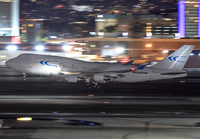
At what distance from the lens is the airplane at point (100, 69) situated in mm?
40062

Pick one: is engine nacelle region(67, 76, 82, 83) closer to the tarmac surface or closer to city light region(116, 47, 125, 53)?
the tarmac surface

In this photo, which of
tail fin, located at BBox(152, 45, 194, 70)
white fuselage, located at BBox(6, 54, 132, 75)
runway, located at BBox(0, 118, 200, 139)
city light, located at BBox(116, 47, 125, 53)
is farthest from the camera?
city light, located at BBox(116, 47, 125, 53)

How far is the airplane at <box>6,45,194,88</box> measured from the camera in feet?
131

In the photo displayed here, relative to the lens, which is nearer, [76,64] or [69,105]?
[69,105]

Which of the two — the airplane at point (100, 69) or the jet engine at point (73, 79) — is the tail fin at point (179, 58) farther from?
the jet engine at point (73, 79)

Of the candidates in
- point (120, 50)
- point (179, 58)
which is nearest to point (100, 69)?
point (179, 58)

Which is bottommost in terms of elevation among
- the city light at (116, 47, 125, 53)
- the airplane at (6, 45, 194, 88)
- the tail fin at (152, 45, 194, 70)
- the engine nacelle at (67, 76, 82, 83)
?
the city light at (116, 47, 125, 53)

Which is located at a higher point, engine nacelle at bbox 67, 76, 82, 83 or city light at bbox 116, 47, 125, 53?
engine nacelle at bbox 67, 76, 82, 83

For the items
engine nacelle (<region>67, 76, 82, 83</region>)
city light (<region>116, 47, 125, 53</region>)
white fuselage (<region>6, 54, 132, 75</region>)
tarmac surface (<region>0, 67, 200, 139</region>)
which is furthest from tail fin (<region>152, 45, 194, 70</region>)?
city light (<region>116, 47, 125, 53</region>)

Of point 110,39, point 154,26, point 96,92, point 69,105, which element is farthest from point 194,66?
point 154,26

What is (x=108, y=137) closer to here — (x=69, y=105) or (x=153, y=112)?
(x=153, y=112)

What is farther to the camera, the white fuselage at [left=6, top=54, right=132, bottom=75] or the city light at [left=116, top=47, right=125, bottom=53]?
the city light at [left=116, top=47, right=125, bottom=53]

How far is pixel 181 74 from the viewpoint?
40.7 m

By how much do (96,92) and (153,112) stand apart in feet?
40.1
